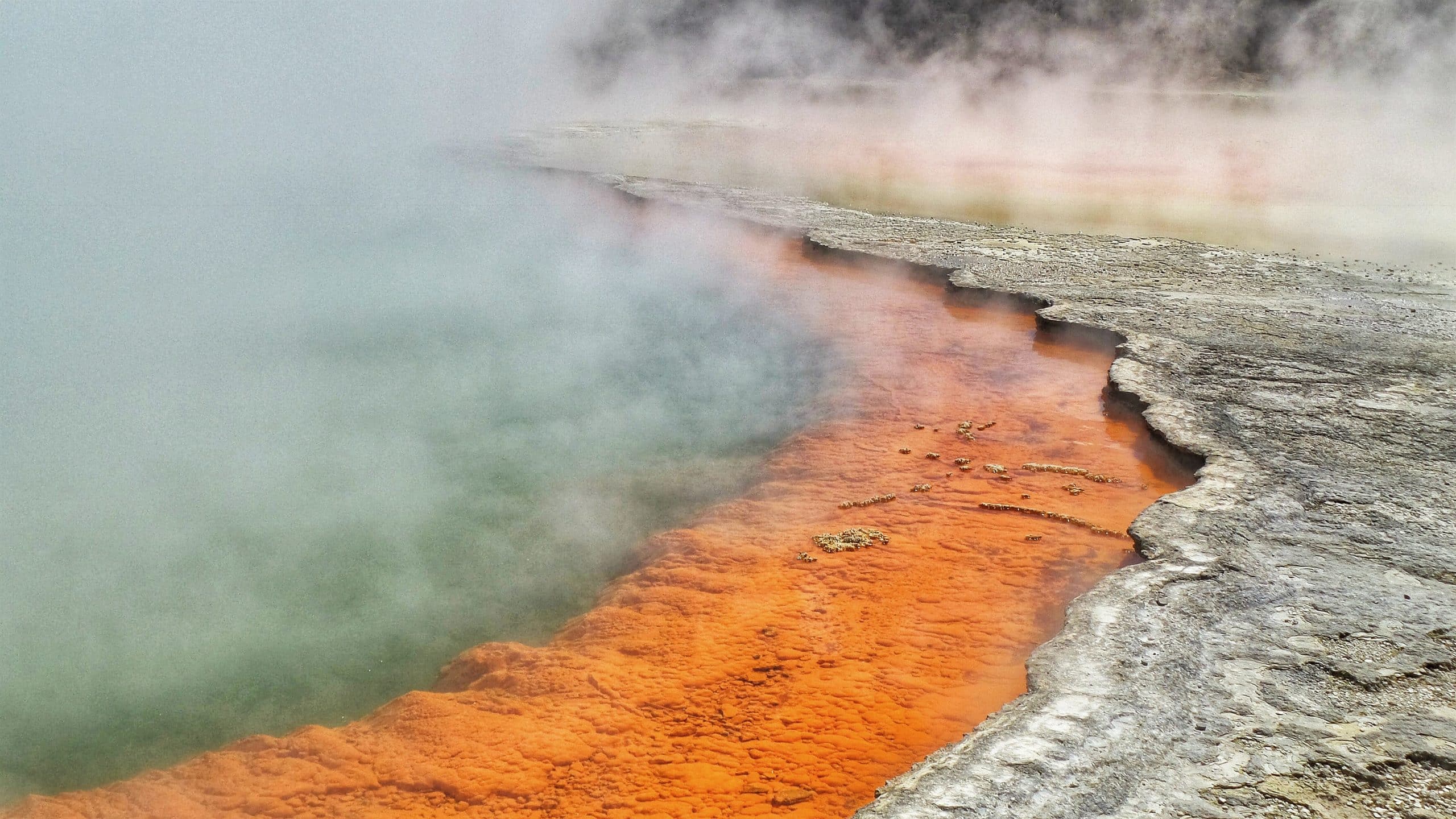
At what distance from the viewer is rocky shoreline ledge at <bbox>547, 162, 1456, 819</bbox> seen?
6.61 feet

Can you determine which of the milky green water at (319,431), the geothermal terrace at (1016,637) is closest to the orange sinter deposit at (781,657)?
the geothermal terrace at (1016,637)

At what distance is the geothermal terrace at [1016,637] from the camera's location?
214cm

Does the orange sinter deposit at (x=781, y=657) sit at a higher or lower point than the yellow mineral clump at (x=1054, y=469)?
lower

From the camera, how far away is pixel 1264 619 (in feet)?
8.45

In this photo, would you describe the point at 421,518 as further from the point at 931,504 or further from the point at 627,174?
the point at 627,174

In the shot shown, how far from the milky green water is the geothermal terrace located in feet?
1.02

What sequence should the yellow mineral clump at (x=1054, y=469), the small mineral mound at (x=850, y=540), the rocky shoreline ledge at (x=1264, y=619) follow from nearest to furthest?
the rocky shoreline ledge at (x=1264, y=619) → the small mineral mound at (x=850, y=540) → the yellow mineral clump at (x=1054, y=469)

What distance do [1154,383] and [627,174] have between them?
7.29m

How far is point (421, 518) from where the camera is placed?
4.05 meters

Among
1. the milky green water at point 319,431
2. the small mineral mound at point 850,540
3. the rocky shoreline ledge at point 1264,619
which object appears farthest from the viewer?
the small mineral mound at point 850,540

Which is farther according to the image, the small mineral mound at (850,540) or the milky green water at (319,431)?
the small mineral mound at (850,540)

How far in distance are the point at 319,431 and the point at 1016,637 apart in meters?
3.49

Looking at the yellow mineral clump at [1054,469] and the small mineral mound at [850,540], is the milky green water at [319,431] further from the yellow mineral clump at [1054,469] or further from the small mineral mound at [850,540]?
the yellow mineral clump at [1054,469]

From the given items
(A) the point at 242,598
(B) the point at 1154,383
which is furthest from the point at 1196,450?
(A) the point at 242,598
